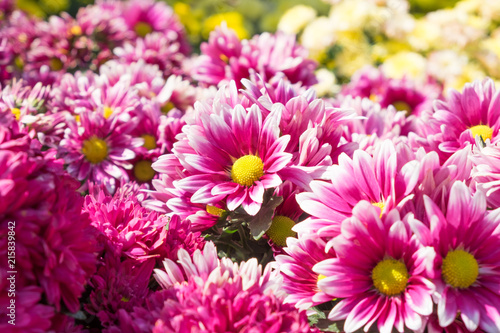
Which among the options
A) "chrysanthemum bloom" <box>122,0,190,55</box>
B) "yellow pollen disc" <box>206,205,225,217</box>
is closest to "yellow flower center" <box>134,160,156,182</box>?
"yellow pollen disc" <box>206,205,225,217</box>

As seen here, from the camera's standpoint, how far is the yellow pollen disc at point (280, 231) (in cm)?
92

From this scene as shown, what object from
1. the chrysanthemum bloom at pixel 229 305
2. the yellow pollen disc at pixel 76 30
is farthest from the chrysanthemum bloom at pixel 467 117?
the yellow pollen disc at pixel 76 30

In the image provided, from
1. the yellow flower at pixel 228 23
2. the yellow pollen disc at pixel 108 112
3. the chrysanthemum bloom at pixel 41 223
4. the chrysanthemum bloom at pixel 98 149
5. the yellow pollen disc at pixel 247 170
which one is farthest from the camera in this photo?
the yellow flower at pixel 228 23

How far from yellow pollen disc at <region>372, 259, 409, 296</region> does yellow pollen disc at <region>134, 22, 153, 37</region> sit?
2.11 m

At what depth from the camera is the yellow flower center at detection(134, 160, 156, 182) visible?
51.7 inches

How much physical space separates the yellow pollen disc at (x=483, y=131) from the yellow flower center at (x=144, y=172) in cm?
83

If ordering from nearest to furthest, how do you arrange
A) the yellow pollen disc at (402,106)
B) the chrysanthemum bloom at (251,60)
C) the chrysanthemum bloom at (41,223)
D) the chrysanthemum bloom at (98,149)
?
the chrysanthemum bloom at (41,223) < the chrysanthemum bloom at (98,149) < the chrysanthemum bloom at (251,60) < the yellow pollen disc at (402,106)

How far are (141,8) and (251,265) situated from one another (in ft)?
6.94

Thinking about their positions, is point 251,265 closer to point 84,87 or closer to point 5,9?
point 84,87

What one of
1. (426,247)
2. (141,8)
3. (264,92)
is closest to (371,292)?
(426,247)

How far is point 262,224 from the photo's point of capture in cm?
85

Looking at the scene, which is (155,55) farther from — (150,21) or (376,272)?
(376,272)

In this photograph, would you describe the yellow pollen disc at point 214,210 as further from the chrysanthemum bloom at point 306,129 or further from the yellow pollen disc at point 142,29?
the yellow pollen disc at point 142,29

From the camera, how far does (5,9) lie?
2553 mm
